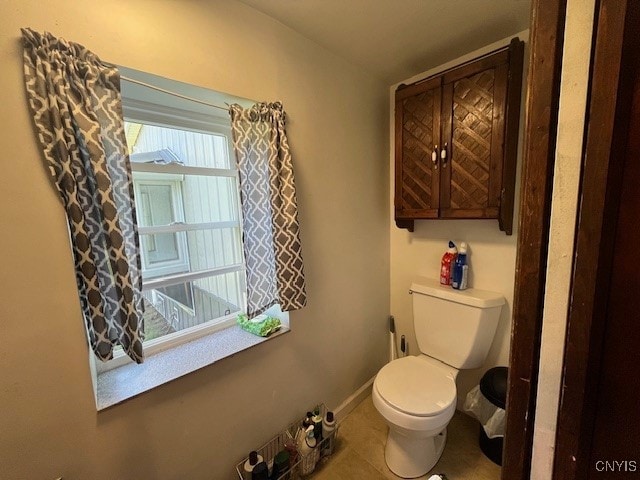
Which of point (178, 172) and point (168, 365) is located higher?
point (178, 172)

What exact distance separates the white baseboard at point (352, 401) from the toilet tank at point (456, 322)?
503mm

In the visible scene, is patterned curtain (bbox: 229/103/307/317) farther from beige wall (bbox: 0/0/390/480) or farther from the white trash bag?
the white trash bag

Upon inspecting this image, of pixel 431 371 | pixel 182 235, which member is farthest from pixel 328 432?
pixel 182 235

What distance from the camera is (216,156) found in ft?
4.43

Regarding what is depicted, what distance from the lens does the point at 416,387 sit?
132cm

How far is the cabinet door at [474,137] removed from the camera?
1252 mm

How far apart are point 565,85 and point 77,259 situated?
1217mm

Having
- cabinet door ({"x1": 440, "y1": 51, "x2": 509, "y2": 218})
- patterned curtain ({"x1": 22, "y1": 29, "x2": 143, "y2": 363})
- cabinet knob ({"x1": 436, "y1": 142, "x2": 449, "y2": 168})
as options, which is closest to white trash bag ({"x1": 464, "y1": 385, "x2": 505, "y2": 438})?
cabinet door ({"x1": 440, "y1": 51, "x2": 509, "y2": 218})

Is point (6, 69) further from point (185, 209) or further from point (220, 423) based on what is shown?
point (220, 423)

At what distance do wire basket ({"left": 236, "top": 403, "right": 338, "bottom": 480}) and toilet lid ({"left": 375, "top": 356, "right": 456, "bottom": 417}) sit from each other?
42cm

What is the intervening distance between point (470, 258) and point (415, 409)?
0.91m

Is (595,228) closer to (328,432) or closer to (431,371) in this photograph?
(431,371)

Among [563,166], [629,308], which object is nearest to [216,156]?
[563,166]

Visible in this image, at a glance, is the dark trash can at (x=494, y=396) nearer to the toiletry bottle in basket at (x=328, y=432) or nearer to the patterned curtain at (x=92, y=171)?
the toiletry bottle in basket at (x=328, y=432)
